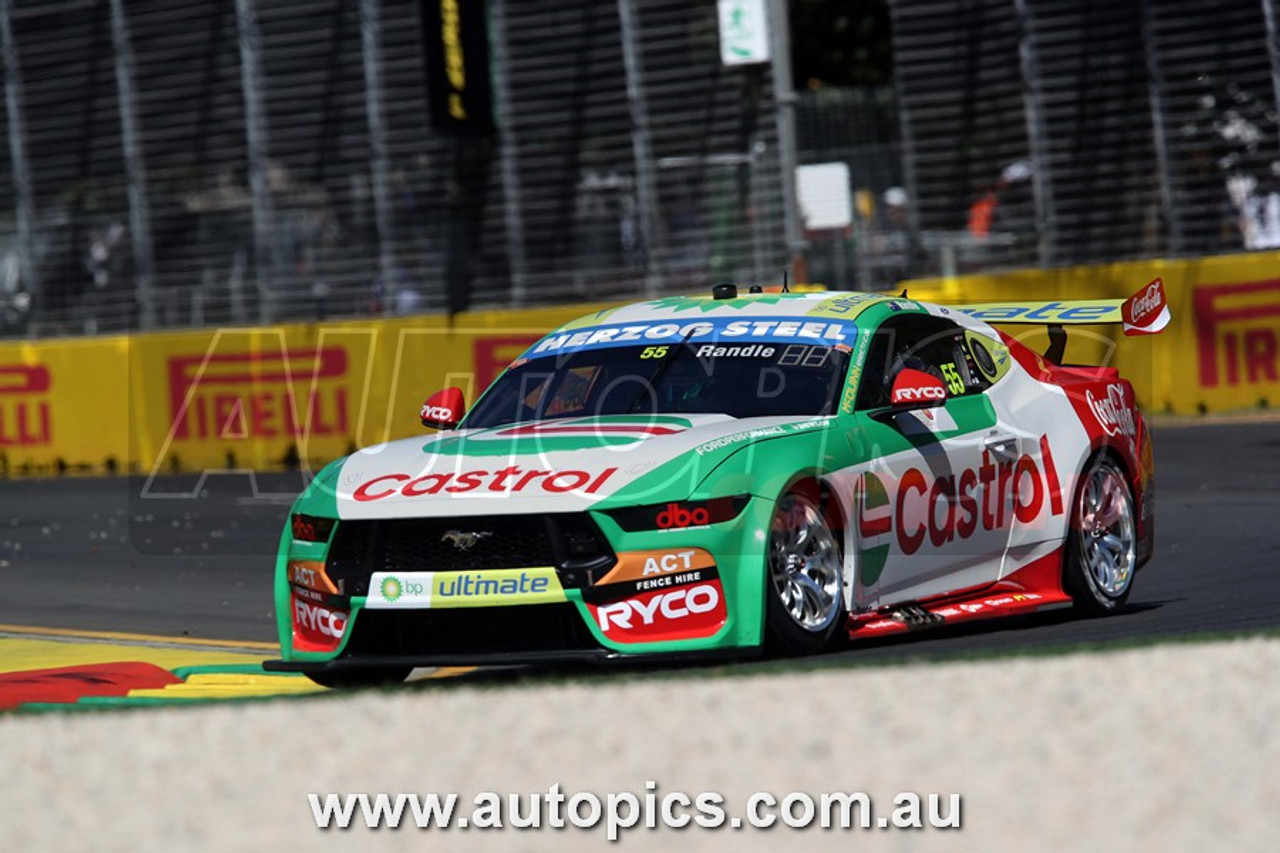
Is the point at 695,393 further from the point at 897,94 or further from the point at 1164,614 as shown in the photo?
the point at 897,94

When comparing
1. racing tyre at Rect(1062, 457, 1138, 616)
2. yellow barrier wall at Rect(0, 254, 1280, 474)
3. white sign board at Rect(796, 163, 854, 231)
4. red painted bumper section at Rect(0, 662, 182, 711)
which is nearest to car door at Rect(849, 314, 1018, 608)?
racing tyre at Rect(1062, 457, 1138, 616)

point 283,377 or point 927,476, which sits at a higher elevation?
point 283,377

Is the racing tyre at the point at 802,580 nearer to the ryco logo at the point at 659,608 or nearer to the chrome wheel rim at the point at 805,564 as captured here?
the chrome wheel rim at the point at 805,564

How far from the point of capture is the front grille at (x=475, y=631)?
806cm

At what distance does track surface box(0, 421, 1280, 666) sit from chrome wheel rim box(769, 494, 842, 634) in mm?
201

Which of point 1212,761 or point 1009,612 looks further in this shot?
point 1009,612

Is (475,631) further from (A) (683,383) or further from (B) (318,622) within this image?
(A) (683,383)

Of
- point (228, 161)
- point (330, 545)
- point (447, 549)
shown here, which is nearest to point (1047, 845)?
point (447, 549)

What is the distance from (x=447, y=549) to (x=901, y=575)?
1902 millimetres

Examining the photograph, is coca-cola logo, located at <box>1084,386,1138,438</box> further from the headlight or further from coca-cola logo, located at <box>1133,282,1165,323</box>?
the headlight

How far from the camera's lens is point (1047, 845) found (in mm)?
5461

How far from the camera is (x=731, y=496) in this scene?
8148 millimetres

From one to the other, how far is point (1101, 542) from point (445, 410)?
9.75 ft

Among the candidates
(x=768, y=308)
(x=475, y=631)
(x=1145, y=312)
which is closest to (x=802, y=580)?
(x=475, y=631)
